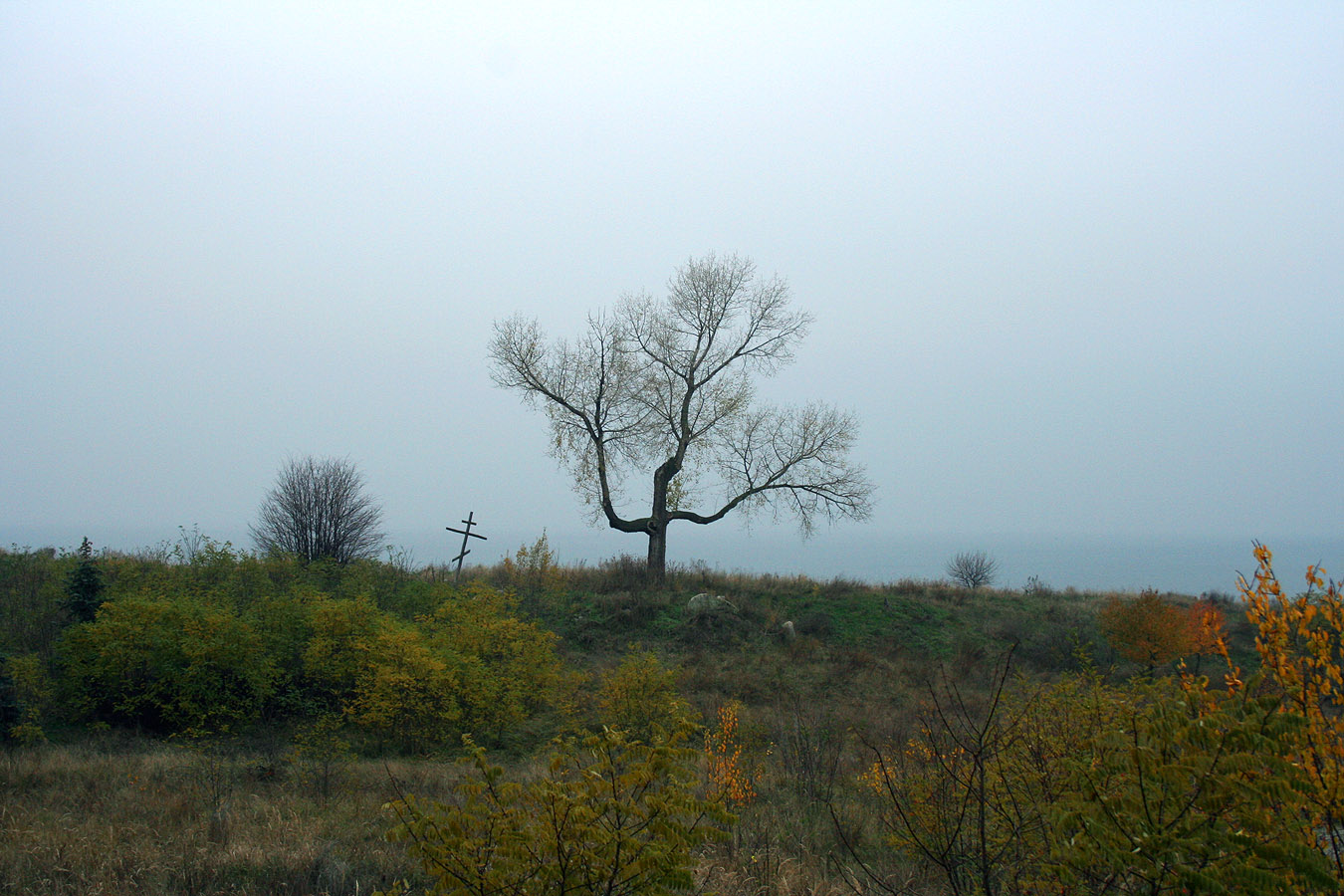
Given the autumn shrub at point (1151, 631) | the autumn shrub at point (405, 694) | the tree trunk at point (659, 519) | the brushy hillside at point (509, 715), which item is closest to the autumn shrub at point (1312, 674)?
the brushy hillside at point (509, 715)

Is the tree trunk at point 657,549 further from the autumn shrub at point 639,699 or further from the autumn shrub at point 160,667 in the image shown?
the autumn shrub at point 160,667

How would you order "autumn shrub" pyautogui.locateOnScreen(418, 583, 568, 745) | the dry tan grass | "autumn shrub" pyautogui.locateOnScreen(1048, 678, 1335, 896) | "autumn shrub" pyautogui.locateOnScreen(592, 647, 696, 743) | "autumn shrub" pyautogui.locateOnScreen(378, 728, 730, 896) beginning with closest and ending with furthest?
"autumn shrub" pyautogui.locateOnScreen(1048, 678, 1335, 896) < "autumn shrub" pyautogui.locateOnScreen(378, 728, 730, 896) < the dry tan grass < "autumn shrub" pyautogui.locateOnScreen(592, 647, 696, 743) < "autumn shrub" pyautogui.locateOnScreen(418, 583, 568, 745)

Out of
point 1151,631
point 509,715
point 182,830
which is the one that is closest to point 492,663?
point 509,715

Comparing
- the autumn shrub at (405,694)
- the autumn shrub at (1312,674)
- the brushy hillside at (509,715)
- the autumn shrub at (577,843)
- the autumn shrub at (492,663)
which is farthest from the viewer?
the autumn shrub at (492,663)

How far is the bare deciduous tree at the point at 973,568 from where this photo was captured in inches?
1346

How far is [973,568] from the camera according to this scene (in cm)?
3538

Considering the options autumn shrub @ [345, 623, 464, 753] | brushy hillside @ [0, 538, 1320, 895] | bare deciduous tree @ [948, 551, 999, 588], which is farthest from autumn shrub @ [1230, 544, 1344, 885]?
bare deciduous tree @ [948, 551, 999, 588]

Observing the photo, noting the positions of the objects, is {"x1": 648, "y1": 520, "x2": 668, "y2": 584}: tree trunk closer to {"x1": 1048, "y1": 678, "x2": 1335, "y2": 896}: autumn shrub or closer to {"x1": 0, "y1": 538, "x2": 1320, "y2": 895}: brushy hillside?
{"x1": 0, "y1": 538, "x2": 1320, "y2": 895}: brushy hillside

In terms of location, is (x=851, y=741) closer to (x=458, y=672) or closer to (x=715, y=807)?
(x=458, y=672)

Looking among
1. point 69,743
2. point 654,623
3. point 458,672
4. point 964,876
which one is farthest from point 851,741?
point 69,743

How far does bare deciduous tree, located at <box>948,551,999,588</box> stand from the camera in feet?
112

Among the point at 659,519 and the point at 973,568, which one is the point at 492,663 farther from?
the point at 973,568

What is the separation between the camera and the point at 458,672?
11.7 m

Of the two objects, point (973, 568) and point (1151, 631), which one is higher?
point (973, 568)
